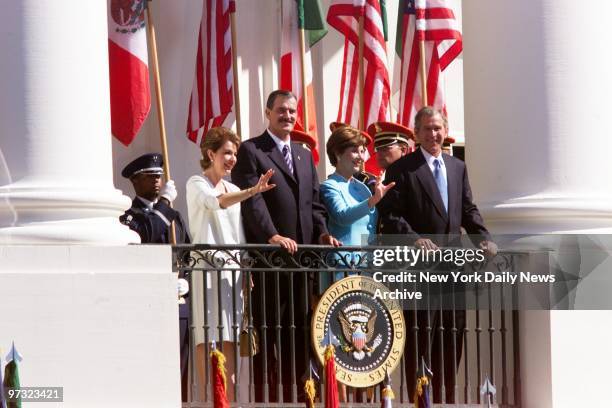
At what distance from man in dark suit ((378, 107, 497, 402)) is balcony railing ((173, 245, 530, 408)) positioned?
22 millimetres

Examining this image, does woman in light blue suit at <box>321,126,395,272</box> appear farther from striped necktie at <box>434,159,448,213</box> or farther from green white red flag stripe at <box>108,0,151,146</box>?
green white red flag stripe at <box>108,0,151,146</box>

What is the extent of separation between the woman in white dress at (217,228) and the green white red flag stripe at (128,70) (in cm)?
343

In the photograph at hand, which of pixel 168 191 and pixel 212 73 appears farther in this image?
pixel 212 73

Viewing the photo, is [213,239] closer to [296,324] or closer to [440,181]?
[296,324]

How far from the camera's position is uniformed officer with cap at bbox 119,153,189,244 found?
13078 mm

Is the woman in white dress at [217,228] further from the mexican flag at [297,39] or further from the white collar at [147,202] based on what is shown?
the mexican flag at [297,39]

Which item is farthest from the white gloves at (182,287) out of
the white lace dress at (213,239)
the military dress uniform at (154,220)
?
the military dress uniform at (154,220)

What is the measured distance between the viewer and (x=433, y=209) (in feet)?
42.7

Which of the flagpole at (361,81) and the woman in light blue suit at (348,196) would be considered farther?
the flagpole at (361,81)

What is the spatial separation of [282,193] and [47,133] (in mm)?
2085

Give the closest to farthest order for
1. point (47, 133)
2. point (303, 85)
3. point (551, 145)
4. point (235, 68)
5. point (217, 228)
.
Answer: point (47, 133), point (217, 228), point (551, 145), point (235, 68), point (303, 85)

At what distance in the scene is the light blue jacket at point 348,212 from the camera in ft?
42.6

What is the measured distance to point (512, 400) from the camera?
13094 mm

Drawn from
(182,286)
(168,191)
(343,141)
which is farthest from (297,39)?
(182,286)
